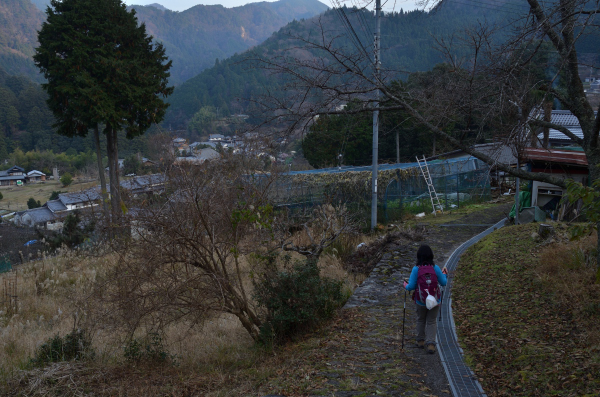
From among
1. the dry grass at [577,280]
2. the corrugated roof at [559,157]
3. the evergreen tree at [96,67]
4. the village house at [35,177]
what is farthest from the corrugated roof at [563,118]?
the village house at [35,177]

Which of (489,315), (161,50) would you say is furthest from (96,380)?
(161,50)

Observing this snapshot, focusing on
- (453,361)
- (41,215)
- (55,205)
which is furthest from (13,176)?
(453,361)

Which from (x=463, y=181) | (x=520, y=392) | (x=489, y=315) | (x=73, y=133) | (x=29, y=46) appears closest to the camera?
(x=520, y=392)

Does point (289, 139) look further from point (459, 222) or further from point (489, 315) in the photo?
point (459, 222)

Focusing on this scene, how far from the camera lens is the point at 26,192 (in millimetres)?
50031

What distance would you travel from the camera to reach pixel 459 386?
4.36m

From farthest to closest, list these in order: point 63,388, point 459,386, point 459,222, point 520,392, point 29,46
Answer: point 29,46, point 459,222, point 63,388, point 459,386, point 520,392

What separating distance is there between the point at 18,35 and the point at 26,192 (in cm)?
10022

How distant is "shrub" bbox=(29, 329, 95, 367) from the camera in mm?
6152

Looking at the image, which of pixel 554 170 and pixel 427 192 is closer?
pixel 554 170

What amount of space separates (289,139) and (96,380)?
4112 mm

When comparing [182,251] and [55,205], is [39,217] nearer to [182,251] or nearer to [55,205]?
[55,205]

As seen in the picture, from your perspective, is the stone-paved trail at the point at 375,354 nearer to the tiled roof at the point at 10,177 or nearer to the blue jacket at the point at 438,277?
the blue jacket at the point at 438,277

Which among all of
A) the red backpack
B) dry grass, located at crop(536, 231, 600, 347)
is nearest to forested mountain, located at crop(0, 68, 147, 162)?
dry grass, located at crop(536, 231, 600, 347)
